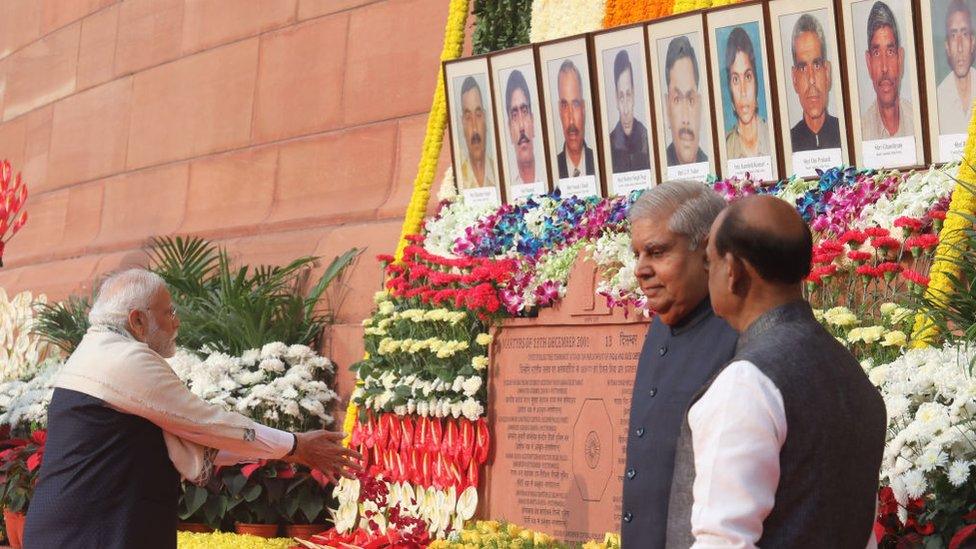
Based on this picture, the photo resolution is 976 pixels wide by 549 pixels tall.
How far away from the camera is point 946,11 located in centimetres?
522

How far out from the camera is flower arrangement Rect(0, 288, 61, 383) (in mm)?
9523

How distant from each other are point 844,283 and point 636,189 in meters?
1.57

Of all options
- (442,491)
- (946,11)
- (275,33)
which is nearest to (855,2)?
(946,11)

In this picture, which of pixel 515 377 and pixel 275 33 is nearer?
pixel 515 377

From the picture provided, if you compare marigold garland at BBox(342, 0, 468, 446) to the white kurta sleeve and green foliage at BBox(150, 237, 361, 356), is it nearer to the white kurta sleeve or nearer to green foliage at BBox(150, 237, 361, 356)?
green foliage at BBox(150, 237, 361, 356)

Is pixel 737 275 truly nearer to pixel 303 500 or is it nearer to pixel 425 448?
pixel 425 448

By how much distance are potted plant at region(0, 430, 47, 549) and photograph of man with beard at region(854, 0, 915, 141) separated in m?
4.87

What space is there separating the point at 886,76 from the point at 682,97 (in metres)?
1.08

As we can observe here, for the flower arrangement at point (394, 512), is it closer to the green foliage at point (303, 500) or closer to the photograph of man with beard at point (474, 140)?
the green foliage at point (303, 500)

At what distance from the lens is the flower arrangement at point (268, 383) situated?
702 cm

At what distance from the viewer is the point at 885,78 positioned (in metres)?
5.43

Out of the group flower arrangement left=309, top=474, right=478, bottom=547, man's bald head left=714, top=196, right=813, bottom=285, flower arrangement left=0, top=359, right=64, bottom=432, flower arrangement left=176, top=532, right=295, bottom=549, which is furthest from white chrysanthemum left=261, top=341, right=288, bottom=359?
man's bald head left=714, top=196, right=813, bottom=285

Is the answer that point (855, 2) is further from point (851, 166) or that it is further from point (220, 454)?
point (220, 454)

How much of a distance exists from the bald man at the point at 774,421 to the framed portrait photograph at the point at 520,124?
4.55 meters
